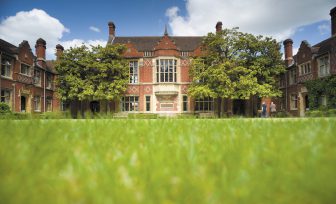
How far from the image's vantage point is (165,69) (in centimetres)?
2534

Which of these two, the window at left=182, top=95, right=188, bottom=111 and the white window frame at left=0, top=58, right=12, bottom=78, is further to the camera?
the window at left=182, top=95, right=188, bottom=111

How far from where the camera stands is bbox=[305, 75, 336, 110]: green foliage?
1873 centimetres

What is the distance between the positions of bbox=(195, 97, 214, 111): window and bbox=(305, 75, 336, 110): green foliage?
34.5ft

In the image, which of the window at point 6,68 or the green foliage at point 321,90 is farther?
the window at point 6,68

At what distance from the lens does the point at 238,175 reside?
904 mm

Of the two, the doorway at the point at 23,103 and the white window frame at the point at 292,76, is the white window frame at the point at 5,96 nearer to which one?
the doorway at the point at 23,103

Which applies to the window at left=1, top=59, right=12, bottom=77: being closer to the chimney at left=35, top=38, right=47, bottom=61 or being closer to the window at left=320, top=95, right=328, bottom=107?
the chimney at left=35, top=38, right=47, bottom=61

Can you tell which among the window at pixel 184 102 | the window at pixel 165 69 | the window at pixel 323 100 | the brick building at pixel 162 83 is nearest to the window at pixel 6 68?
the brick building at pixel 162 83

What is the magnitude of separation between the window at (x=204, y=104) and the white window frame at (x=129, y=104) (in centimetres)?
772

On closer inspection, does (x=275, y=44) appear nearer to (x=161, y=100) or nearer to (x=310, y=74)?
(x=310, y=74)

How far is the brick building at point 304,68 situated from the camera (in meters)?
19.8

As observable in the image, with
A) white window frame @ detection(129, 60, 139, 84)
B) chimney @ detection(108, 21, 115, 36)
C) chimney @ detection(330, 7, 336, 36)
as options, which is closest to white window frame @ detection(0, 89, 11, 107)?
white window frame @ detection(129, 60, 139, 84)

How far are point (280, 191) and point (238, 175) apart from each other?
17 centimetres

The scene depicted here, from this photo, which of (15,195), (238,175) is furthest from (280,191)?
(15,195)
